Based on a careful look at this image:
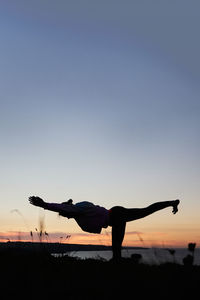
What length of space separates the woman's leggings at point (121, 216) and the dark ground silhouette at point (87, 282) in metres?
0.76

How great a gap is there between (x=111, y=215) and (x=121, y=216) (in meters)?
0.22

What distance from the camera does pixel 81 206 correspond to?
8.61 metres

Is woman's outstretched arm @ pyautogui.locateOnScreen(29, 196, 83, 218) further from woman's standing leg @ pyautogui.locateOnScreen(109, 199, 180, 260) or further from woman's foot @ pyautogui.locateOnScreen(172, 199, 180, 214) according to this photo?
woman's foot @ pyautogui.locateOnScreen(172, 199, 180, 214)

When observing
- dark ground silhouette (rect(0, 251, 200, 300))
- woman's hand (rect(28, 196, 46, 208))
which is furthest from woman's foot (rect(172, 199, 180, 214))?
woman's hand (rect(28, 196, 46, 208))

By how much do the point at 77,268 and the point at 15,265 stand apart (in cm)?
126

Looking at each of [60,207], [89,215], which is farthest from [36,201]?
[89,215]

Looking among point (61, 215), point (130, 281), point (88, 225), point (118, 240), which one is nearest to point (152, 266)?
point (118, 240)

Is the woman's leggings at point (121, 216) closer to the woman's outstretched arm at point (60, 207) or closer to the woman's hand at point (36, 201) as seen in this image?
the woman's outstretched arm at point (60, 207)

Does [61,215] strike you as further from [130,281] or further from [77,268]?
[130,281]

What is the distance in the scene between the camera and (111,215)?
28.8 feet

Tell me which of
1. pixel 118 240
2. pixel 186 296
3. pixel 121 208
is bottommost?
pixel 186 296

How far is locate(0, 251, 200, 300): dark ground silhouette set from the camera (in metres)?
4.89

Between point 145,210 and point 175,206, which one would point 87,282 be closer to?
point 145,210

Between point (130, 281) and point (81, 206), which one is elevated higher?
point (81, 206)
